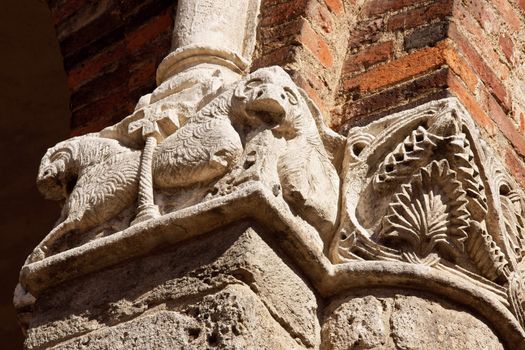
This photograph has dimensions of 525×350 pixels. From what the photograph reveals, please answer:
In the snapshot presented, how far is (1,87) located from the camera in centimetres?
532

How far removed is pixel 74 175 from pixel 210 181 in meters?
0.40

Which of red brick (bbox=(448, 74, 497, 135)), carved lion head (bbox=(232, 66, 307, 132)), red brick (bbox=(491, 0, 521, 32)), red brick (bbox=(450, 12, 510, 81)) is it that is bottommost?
carved lion head (bbox=(232, 66, 307, 132))

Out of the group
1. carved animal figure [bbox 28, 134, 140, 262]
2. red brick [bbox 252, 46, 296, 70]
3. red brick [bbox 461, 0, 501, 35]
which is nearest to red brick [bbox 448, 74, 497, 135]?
red brick [bbox 461, 0, 501, 35]

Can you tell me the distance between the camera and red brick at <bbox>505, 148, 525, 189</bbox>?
2.89m

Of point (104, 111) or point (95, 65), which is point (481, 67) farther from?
point (95, 65)

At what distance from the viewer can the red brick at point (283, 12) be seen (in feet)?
9.74

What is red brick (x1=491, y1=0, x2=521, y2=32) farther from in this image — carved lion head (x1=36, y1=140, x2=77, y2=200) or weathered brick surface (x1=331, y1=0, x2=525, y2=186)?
carved lion head (x1=36, y1=140, x2=77, y2=200)

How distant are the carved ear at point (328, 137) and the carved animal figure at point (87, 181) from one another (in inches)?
14.0

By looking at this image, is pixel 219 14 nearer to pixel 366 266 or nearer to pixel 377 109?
pixel 377 109

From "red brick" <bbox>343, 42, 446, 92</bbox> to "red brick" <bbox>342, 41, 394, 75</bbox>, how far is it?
3cm

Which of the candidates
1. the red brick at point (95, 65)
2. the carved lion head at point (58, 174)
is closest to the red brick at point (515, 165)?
the carved lion head at point (58, 174)

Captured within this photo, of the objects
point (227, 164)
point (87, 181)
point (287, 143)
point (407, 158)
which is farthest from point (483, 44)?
point (87, 181)

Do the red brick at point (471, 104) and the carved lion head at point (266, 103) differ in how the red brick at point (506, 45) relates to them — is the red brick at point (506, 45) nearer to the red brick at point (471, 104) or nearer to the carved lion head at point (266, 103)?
the red brick at point (471, 104)

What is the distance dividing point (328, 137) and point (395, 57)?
1.04ft
